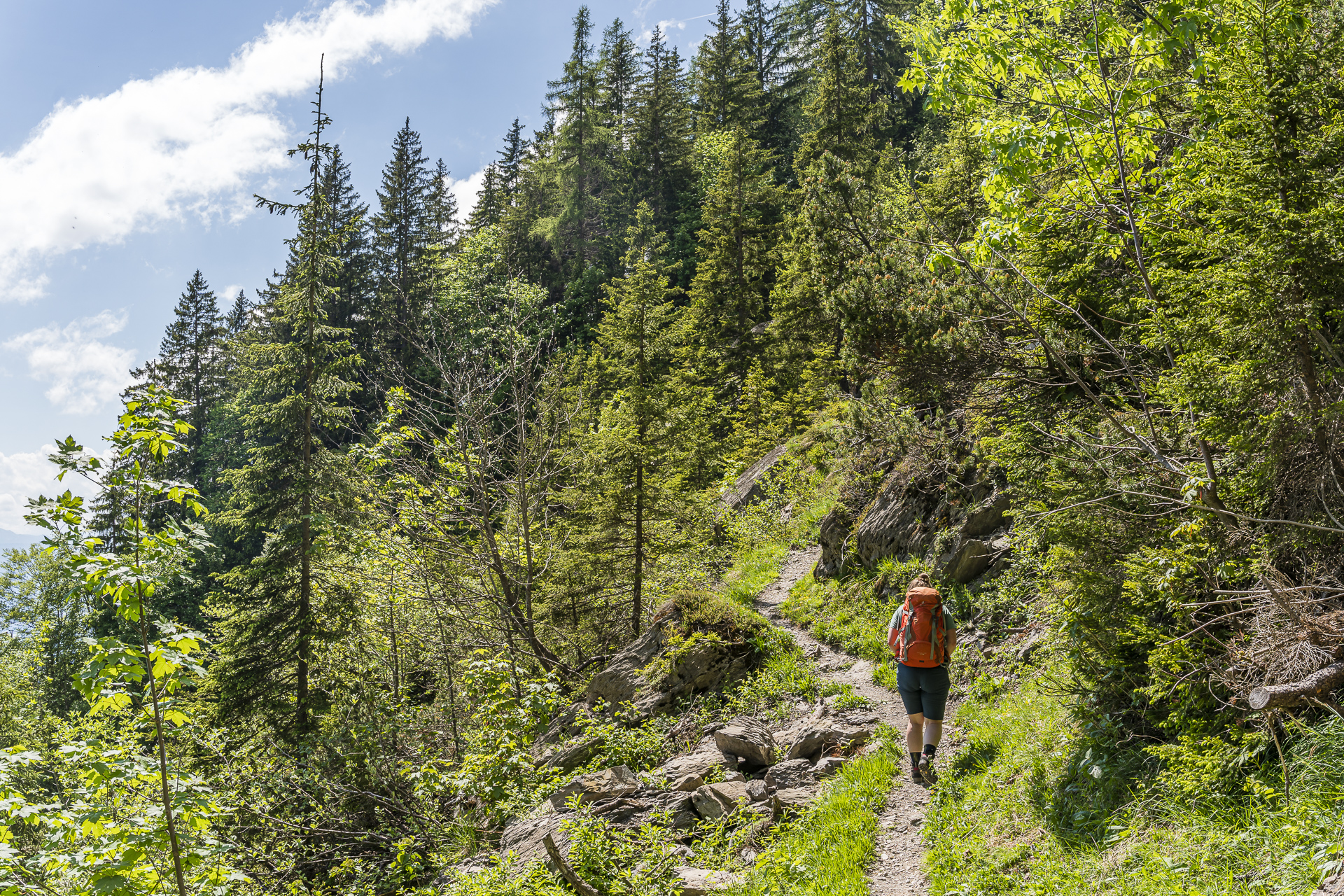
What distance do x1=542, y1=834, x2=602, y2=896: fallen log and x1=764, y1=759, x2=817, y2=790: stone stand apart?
81.9 inches

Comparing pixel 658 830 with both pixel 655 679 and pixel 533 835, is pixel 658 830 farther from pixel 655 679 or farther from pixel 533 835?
pixel 655 679

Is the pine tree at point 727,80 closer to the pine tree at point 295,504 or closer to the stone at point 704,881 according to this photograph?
the pine tree at point 295,504

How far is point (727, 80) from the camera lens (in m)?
43.8

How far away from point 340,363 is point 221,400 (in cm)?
3938

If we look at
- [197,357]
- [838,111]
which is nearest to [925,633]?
[838,111]

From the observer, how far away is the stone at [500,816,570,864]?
6.48 m

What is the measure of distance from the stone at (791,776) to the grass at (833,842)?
17.8 inches

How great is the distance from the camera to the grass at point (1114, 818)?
11.7 ft

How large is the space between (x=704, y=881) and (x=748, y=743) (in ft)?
6.78

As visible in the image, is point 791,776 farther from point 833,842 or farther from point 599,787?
point 599,787

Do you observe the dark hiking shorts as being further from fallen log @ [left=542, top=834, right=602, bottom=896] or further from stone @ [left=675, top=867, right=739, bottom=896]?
fallen log @ [left=542, top=834, right=602, bottom=896]

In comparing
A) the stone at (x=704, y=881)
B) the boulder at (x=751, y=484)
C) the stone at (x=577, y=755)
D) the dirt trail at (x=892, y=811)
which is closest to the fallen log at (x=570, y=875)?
the stone at (x=704, y=881)

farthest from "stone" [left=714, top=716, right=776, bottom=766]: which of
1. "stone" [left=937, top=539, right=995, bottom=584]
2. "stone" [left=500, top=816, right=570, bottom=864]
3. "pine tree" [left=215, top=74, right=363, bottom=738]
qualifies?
"pine tree" [left=215, top=74, right=363, bottom=738]

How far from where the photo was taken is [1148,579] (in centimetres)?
473
